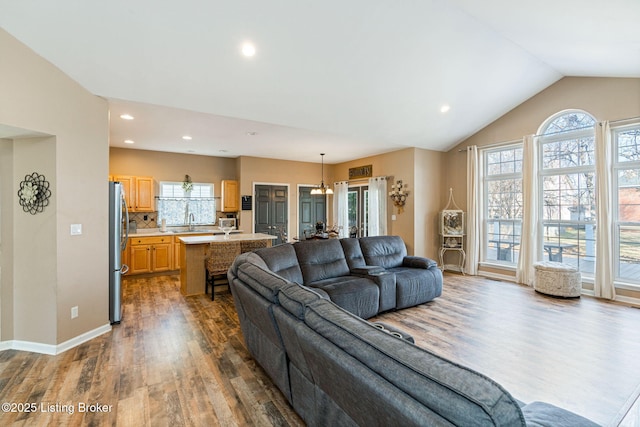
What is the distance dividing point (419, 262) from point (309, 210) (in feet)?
14.0

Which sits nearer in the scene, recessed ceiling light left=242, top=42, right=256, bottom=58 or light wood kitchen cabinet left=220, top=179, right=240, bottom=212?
recessed ceiling light left=242, top=42, right=256, bottom=58

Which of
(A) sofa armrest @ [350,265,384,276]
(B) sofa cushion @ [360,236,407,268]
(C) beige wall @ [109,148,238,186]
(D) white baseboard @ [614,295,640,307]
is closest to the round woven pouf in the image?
(D) white baseboard @ [614,295,640,307]

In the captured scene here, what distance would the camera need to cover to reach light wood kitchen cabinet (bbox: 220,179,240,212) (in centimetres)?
713

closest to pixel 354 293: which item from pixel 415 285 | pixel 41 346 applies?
pixel 415 285

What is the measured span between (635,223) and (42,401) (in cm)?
729

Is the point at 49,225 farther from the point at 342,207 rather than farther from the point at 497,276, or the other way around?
the point at 497,276

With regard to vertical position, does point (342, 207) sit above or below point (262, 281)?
above

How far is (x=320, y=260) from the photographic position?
3.99 m

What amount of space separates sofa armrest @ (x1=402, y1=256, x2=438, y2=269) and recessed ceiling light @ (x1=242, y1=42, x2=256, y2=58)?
12.0 ft

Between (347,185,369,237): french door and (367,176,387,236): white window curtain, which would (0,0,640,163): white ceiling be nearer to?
(367,176,387,236): white window curtain

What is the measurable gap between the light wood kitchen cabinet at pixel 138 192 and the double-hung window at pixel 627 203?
8524 mm

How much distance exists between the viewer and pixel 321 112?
464 centimetres

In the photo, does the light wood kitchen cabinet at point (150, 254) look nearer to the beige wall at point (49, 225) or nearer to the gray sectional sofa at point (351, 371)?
the beige wall at point (49, 225)

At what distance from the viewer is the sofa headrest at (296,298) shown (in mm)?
1658
